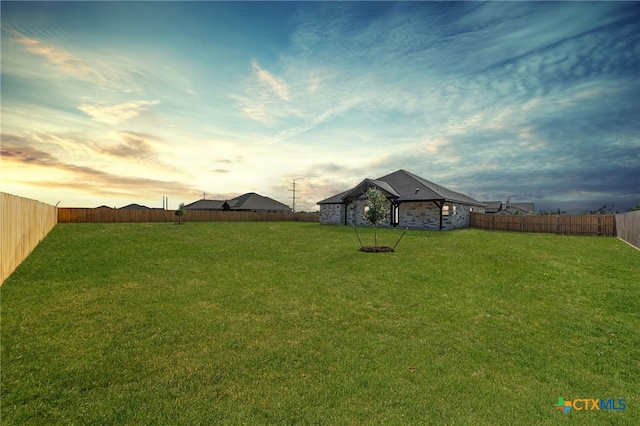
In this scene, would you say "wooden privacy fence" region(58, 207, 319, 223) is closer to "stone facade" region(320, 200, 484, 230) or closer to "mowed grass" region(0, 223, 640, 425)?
"stone facade" region(320, 200, 484, 230)

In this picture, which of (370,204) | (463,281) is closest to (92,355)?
(463,281)

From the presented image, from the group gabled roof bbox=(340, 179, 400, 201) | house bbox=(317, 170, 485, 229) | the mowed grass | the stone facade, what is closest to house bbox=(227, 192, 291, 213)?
house bbox=(317, 170, 485, 229)

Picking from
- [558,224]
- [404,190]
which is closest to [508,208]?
[558,224]

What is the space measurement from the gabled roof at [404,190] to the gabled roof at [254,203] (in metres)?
24.0

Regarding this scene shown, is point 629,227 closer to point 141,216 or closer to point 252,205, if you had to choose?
point 141,216

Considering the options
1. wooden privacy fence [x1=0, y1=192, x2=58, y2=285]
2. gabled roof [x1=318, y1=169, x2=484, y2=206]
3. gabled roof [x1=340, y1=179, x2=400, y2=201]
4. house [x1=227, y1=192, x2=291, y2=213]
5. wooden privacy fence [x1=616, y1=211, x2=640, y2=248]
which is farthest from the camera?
house [x1=227, y1=192, x2=291, y2=213]

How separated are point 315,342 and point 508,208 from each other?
91.5 m

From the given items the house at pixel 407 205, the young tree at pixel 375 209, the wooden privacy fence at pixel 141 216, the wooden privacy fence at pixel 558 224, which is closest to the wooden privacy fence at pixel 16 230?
the young tree at pixel 375 209

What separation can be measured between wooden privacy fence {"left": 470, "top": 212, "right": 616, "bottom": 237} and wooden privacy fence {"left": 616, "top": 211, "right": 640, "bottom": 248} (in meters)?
1.63

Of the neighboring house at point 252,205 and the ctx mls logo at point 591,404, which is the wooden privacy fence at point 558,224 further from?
the neighboring house at point 252,205

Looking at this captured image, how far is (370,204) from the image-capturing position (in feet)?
70.6

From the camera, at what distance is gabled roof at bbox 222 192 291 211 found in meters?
64.3

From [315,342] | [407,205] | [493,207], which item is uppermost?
Result: [493,207]

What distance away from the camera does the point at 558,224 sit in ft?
105
